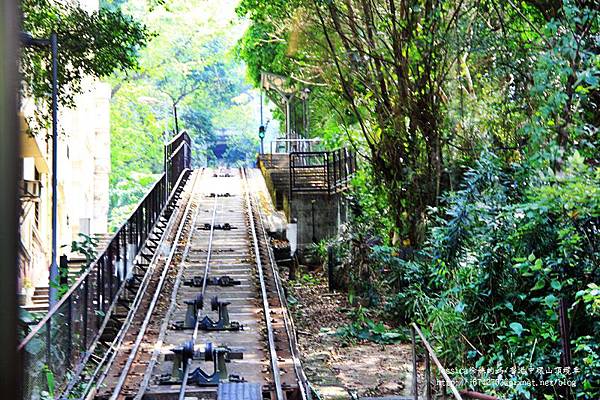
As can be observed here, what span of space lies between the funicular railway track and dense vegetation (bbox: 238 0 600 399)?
7.11 feet

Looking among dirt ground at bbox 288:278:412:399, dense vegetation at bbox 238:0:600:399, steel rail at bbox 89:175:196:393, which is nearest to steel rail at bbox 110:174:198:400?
steel rail at bbox 89:175:196:393

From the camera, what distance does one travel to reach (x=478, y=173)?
1177 cm

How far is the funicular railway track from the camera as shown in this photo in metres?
10.1

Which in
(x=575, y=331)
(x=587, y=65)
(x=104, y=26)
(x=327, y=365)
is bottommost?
(x=327, y=365)

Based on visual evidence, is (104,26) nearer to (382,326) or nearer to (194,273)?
(194,273)

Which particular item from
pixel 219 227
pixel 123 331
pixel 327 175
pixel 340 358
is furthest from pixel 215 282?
pixel 327 175

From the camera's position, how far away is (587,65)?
32.0ft

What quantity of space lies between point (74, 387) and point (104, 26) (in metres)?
8.38

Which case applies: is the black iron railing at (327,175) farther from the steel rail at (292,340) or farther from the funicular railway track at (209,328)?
the steel rail at (292,340)

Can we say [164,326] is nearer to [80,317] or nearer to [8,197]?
[80,317]

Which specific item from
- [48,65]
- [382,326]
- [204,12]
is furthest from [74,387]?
[204,12]

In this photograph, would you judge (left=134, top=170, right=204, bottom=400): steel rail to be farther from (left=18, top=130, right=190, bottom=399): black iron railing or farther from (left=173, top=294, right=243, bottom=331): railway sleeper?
(left=18, top=130, right=190, bottom=399): black iron railing

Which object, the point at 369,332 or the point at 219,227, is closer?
the point at 369,332

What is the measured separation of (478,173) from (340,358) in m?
3.57
